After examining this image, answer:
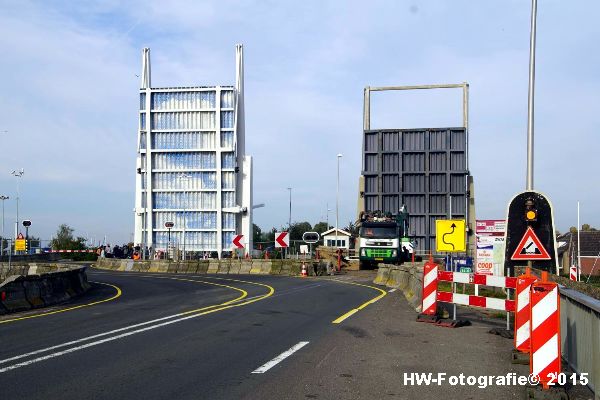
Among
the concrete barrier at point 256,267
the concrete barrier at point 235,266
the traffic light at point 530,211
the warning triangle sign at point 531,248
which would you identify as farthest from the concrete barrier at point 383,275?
the warning triangle sign at point 531,248

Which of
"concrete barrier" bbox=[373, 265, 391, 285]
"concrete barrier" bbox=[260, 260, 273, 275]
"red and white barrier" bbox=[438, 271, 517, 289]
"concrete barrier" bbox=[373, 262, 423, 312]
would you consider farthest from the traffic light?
"concrete barrier" bbox=[260, 260, 273, 275]

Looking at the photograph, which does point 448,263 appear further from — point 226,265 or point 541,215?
point 226,265

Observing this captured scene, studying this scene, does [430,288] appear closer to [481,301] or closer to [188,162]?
[481,301]

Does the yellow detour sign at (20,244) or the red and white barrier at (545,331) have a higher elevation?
the red and white barrier at (545,331)

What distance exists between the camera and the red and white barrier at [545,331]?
7859 millimetres

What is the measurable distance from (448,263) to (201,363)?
16.3 m

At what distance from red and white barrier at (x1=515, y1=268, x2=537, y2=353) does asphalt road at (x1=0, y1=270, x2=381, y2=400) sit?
3208mm

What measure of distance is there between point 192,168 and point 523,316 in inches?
1742

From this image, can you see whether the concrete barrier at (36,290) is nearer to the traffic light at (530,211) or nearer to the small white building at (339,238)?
the traffic light at (530,211)

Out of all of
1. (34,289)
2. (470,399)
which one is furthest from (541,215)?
(34,289)

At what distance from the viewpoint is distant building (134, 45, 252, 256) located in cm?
5134

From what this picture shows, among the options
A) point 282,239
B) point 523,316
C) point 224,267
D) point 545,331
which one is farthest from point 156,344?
point 282,239

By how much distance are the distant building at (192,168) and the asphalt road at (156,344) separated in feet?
106

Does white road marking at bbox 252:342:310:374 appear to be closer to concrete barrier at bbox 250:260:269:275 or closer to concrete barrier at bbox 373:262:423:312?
concrete barrier at bbox 373:262:423:312
